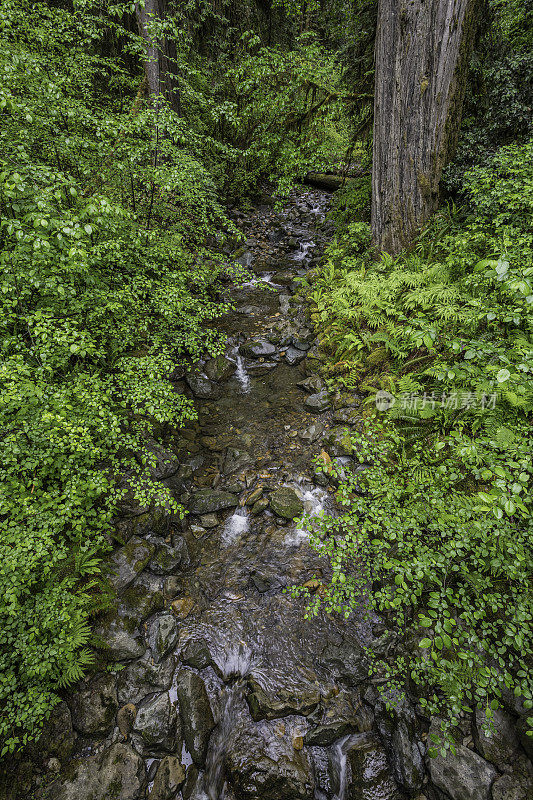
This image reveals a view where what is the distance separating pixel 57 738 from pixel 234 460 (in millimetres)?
3561

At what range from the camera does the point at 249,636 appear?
3.85 metres

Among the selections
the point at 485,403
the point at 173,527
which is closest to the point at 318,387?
the point at 485,403

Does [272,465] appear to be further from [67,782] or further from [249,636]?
[67,782]

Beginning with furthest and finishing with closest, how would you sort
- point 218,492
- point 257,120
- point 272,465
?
point 257,120 → point 272,465 → point 218,492

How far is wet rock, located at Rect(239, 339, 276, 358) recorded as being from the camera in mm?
7539

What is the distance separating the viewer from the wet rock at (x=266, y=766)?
2.94 meters

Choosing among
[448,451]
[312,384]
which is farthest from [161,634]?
[312,384]

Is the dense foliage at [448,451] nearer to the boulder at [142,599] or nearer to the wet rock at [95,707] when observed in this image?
the boulder at [142,599]

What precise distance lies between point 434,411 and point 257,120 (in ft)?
36.9

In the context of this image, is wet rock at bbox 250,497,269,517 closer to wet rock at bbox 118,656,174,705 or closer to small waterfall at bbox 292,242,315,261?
wet rock at bbox 118,656,174,705

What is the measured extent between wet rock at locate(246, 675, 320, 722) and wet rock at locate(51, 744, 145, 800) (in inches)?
44.2

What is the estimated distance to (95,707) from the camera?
3.18 meters

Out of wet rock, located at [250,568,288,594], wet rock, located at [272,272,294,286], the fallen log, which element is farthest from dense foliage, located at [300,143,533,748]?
the fallen log

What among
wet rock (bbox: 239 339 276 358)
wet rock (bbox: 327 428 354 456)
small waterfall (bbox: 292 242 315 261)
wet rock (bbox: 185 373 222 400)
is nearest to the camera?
wet rock (bbox: 327 428 354 456)
